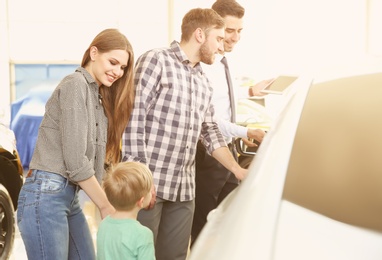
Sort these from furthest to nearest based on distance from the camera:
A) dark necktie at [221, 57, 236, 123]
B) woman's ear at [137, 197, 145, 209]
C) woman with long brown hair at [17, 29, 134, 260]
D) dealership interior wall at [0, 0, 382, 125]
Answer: dealership interior wall at [0, 0, 382, 125], dark necktie at [221, 57, 236, 123], woman's ear at [137, 197, 145, 209], woman with long brown hair at [17, 29, 134, 260]

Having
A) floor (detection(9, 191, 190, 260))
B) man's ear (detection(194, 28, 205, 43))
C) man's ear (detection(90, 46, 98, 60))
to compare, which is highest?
man's ear (detection(194, 28, 205, 43))

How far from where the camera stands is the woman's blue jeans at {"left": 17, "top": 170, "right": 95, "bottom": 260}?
240cm

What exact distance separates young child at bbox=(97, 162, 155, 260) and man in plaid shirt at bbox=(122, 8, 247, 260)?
13.2 inches

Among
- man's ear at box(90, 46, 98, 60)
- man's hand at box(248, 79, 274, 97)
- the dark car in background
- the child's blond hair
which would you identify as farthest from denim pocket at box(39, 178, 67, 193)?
the dark car in background

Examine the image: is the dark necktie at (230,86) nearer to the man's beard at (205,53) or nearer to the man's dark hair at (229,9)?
the man's dark hair at (229,9)

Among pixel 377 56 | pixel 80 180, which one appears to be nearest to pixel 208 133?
pixel 80 180

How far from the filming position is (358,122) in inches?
52.7

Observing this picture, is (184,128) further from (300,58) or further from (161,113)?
(300,58)

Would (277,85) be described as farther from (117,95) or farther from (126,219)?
(126,219)

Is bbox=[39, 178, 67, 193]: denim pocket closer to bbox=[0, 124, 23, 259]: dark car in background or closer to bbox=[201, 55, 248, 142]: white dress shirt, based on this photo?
bbox=[201, 55, 248, 142]: white dress shirt

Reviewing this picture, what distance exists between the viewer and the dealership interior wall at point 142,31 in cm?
1190

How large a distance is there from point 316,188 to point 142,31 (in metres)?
11.0

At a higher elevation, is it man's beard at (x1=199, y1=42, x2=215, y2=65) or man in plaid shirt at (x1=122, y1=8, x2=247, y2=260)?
man's beard at (x1=199, y1=42, x2=215, y2=65)

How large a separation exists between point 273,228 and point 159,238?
6.66 feet
